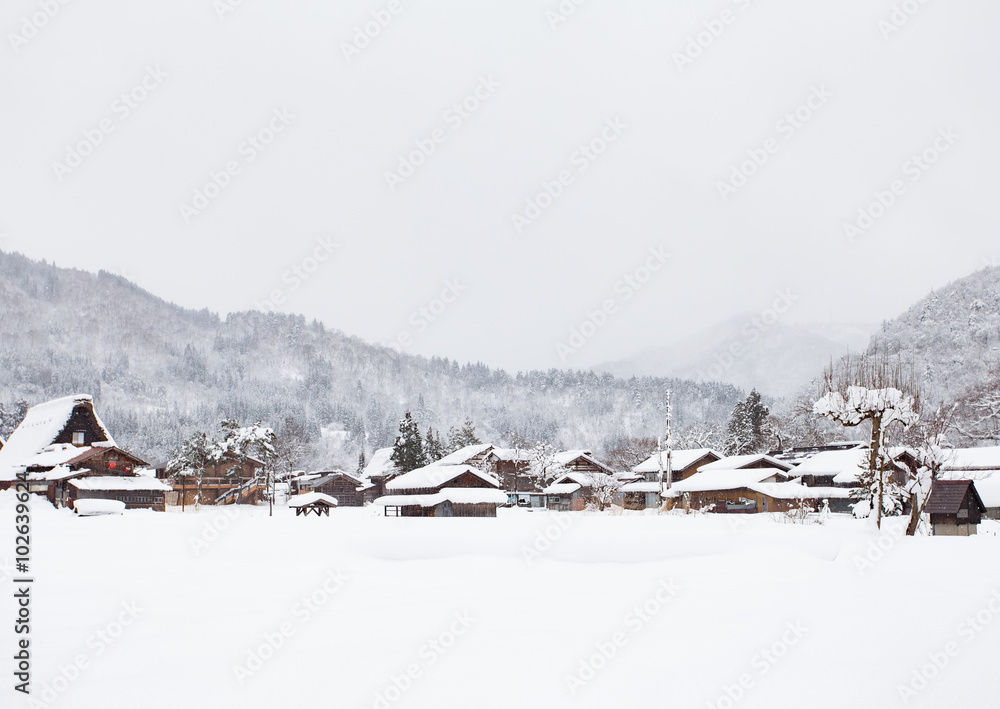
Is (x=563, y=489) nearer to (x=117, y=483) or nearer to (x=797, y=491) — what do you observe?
(x=797, y=491)

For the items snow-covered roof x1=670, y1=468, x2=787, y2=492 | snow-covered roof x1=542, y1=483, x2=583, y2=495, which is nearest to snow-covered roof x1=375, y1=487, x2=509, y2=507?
snow-covered roof x1=670, y1=468, x2=787, y2=492

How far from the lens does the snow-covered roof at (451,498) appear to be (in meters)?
52.8

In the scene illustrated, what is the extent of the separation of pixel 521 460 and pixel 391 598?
63421mm

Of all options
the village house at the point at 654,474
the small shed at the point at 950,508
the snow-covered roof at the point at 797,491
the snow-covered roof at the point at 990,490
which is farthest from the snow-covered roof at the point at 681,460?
the small shed at the point at 950,508

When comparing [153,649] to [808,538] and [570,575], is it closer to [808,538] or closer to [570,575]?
[570,575]

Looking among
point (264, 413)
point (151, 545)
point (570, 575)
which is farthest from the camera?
point (264, 413)

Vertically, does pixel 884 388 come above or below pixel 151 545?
above

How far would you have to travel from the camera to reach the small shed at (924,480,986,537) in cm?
2919

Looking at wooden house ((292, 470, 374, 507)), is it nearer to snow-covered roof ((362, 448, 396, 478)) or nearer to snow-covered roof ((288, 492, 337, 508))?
snow-covered roof ((362, 448, 396, 478))

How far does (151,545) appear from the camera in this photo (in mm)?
21469

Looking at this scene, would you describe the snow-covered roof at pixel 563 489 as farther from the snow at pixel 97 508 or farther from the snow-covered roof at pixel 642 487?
the snow at pixel 97 508

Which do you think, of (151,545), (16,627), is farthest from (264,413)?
(16,627)

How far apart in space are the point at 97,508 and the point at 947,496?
41758 mm

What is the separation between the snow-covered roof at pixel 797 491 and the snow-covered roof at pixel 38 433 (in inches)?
1939
